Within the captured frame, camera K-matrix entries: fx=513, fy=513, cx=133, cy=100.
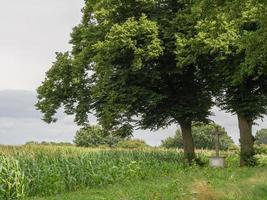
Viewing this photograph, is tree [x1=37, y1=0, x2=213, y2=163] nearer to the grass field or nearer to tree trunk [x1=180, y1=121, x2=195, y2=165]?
tree trunk [x1=180, y1=121, x2=195, y2=165]

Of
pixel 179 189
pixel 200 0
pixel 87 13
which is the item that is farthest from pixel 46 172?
pixel 87 13

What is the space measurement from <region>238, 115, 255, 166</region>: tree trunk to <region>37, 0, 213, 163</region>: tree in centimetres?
253

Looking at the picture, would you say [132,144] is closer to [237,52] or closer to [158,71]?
[158,71]

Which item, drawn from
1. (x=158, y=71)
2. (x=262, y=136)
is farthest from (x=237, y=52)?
(x=262, y=136)

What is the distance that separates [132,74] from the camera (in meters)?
32.5

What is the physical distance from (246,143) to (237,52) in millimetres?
8247

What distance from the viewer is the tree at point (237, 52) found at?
25.7 meters

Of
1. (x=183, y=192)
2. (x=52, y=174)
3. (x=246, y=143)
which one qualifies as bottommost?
(x=183, y=192)

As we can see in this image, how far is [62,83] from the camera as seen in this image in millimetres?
36500

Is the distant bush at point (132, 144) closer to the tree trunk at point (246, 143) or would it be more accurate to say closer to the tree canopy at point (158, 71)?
the tree canopy at point (158, 71)

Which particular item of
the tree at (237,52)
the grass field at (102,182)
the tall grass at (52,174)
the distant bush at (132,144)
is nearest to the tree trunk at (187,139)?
the tree at (237,52)

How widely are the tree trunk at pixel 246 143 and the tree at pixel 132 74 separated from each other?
2.53 meters

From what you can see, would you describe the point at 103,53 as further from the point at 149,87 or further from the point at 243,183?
the point at 243,183

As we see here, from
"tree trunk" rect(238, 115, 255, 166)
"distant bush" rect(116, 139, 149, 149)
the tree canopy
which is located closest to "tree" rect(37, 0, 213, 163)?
the tree canopy
